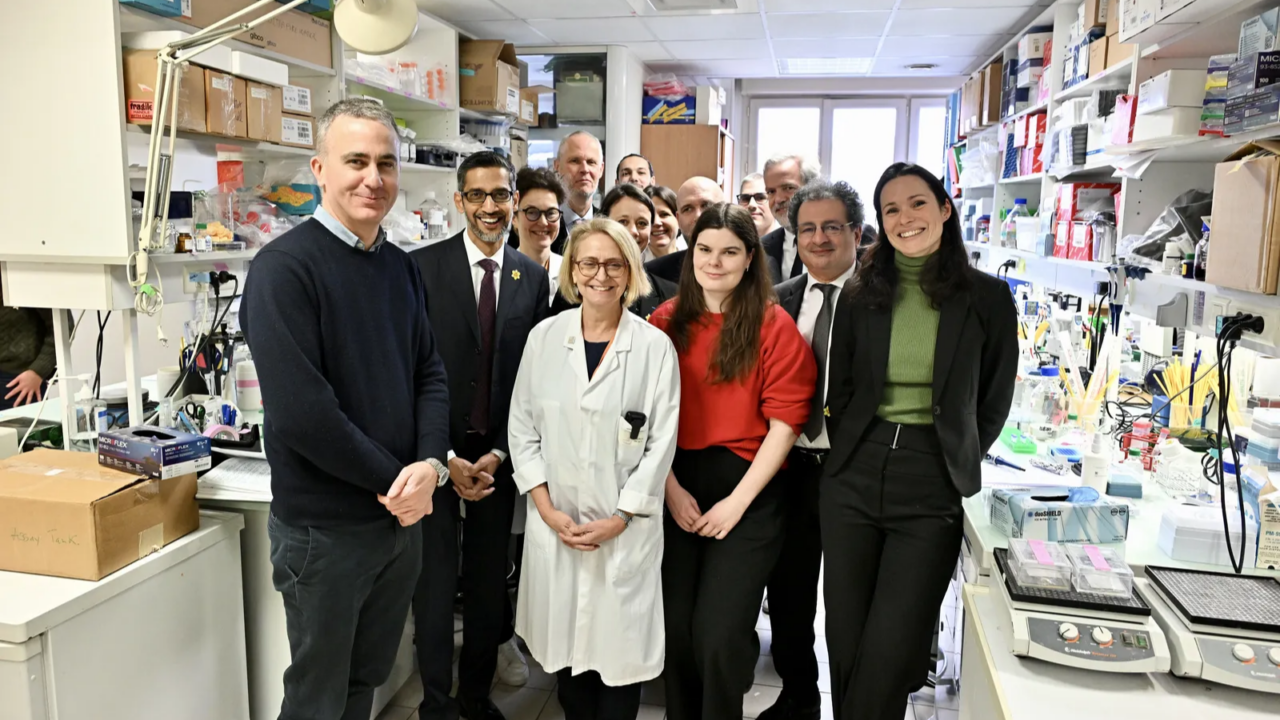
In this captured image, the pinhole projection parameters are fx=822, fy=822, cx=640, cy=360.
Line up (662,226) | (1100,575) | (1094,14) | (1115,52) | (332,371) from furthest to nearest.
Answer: (1094,14)
(1115,52)
(662,226)
(332,371)
(1100,575)

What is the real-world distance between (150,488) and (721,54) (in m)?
4.73

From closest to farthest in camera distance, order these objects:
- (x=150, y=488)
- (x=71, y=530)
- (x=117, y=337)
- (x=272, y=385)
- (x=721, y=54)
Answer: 1. (x=272, y=385)
2. (x=71, y=530)
3. (x=150, y=488)
4. (x=117, y=337)
5. (x=721, y=54)

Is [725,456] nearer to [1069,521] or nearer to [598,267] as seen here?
[598,267]

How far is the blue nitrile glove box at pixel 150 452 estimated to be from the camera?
185cm

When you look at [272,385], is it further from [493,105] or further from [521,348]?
[493,105]

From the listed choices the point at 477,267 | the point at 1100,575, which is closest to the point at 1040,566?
the point at 1100,575

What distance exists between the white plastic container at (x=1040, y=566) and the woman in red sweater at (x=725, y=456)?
577 millimetres

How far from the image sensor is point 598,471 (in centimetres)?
192

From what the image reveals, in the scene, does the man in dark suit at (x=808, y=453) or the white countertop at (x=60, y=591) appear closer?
the white countertop at (x=60, y=591)

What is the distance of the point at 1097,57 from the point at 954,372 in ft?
7.62

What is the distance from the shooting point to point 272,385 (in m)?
1.51

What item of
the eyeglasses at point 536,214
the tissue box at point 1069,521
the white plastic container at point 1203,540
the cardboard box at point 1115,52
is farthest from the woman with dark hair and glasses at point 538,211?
the cardboard box at point 1115,52

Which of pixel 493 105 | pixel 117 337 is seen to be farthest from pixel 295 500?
pixel 493 105

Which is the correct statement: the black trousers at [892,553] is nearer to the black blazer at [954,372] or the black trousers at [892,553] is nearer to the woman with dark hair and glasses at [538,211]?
the black blazer at [954,372]
